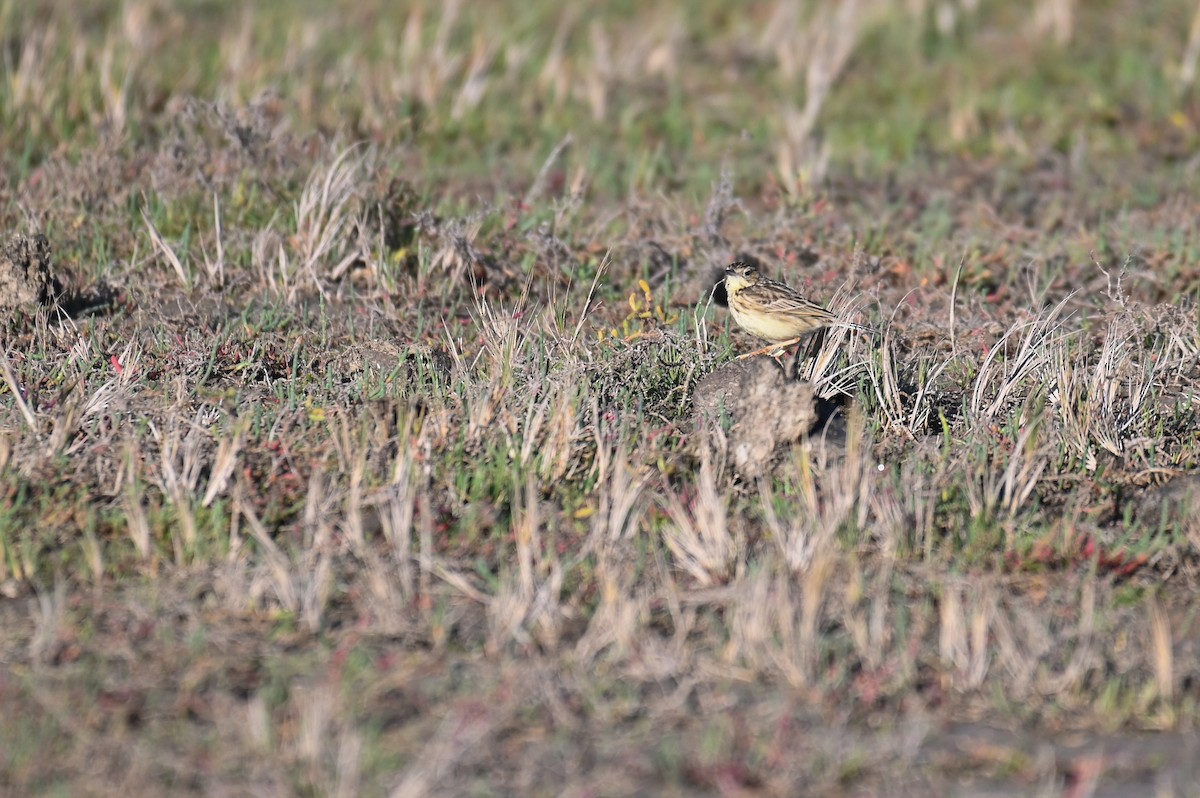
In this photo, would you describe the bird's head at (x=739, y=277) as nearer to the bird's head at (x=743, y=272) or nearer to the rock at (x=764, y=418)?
the bird's head at (x=743, y=272)

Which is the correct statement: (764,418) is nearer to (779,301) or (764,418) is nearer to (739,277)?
(779,301)

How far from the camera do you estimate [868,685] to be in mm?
5152

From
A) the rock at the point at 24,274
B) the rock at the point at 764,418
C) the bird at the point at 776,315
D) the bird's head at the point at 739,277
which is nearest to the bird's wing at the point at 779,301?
the bird at the point at 776,315

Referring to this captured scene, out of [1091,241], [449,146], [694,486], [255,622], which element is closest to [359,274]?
[449,146]

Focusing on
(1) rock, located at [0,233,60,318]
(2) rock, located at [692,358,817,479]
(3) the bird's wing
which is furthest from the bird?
(1) rock, located at [0,233,60,318]

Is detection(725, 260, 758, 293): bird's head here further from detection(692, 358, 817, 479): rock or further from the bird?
detection(692, 358, 817, 479): rock

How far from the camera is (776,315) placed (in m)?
7.18

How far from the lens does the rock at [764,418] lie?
21.2 ft

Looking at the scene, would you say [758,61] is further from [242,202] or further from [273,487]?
[273,487]

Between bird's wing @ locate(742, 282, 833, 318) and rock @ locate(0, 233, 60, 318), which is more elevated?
bird's wing @ locate(742, 282, 833, 318)

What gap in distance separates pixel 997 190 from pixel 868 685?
6.12m

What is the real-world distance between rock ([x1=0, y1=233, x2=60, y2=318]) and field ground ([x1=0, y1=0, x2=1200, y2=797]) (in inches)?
0.6

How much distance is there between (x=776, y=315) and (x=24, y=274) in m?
3.65

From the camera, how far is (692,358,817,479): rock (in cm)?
647
